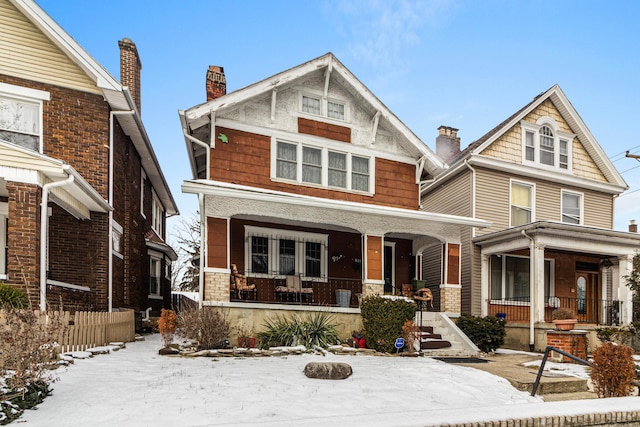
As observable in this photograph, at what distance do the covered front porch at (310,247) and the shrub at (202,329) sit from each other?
0.95m

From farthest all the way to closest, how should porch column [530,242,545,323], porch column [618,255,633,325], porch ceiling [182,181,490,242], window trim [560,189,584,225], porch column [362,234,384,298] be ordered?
window trim [560,189,584,225], porch column [618,255,633,325], porch column [530,242,545,323], porch column [362,234,384,298], porch ceiling [182,181,490,242]

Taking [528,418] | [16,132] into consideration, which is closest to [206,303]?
[16,132]

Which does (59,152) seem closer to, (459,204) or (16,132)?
(16,132)

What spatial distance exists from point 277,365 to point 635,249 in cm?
1295

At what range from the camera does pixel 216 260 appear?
11078mm

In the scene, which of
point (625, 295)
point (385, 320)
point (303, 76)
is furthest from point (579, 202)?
point (303, 76)

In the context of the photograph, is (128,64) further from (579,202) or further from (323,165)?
(579,202)

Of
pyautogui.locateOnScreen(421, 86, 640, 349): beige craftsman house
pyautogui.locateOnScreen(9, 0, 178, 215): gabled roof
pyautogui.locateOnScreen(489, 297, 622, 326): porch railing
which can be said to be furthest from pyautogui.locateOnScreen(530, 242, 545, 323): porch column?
pyautogui.locateOnScreen(9, 0, 178, 215): gabled roof

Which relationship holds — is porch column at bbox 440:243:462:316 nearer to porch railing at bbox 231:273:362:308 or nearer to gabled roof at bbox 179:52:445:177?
porch railing at bbox 231:273:362:308

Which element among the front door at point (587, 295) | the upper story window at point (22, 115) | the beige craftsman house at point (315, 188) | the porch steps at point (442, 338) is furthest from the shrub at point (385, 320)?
the front door at point (587, 295)

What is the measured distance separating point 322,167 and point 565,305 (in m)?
11.1

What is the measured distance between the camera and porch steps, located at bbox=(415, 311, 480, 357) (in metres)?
11.3

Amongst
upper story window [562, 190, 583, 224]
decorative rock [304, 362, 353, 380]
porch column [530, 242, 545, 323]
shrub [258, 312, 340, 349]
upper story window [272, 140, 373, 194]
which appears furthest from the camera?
upper story window [562, 190, 583, 224]

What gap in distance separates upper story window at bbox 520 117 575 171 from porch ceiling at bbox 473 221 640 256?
4.29m
